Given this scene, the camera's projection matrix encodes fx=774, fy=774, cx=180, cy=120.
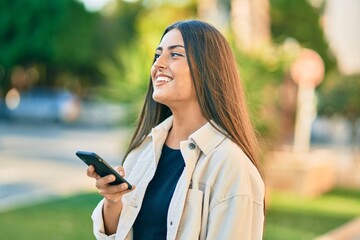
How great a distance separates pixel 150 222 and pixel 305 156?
1302 centimetres

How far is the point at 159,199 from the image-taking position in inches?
98.2

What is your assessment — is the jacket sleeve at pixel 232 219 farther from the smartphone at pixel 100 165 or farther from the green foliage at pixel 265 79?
the green foliage at pixel 265 79

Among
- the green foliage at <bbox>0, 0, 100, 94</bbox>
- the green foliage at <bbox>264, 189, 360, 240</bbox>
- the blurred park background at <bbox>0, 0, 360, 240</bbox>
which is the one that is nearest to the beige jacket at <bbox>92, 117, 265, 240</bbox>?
the blurred park background at <bbox>0, 0, 360, 240</bbox>

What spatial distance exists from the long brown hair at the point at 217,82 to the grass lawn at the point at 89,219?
21.4 ft

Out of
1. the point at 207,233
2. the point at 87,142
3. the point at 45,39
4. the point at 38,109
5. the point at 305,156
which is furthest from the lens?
the point at 38,109

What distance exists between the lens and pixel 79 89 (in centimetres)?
4325

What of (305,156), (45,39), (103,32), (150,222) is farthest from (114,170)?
(103,32)

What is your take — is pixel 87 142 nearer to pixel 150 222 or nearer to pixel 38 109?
pixel 38 109

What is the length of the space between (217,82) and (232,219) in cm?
46

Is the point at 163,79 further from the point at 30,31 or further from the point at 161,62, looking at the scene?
the point at 30,31

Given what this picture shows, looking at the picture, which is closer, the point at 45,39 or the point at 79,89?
the point at 45,39

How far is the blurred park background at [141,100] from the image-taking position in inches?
400

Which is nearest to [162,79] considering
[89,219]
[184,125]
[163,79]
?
[163,79]

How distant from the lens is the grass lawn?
9156mm
